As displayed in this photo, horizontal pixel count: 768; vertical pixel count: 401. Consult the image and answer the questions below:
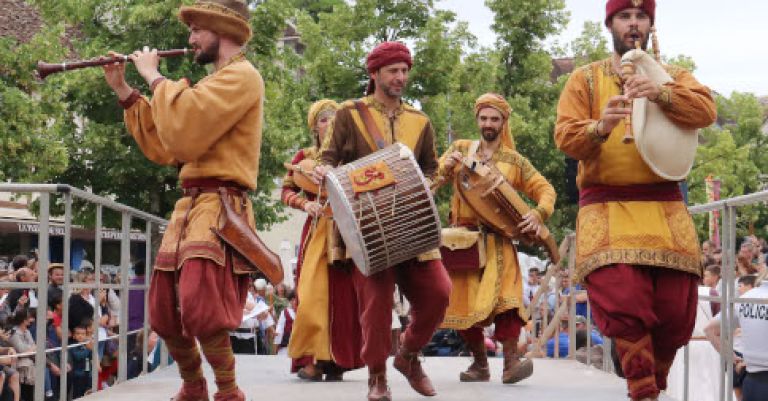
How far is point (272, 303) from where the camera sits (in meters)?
18.9

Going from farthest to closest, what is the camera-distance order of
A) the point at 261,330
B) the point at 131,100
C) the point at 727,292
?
1. the point at 261,330
2. the point at 727,292
3. the point at 131,100

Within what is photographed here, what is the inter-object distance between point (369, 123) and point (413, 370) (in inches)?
56.0

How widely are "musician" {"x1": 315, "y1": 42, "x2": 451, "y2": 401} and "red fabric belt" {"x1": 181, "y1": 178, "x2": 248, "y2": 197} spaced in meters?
1.03

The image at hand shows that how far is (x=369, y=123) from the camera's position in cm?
687

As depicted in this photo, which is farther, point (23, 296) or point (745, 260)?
point (23, 296)

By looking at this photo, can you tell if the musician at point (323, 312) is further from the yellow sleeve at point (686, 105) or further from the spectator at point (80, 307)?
the yellow sleeve at point (686, 105)

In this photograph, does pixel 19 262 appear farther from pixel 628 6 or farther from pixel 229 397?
pixel 628 6

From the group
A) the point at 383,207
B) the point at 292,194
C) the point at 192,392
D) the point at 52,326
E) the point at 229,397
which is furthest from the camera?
the point at 292,194

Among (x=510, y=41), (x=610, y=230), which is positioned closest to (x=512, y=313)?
(x=610, y=230)

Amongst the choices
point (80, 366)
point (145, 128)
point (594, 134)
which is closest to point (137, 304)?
point (80, 366)

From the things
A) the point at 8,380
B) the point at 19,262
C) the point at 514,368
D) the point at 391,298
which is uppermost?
the point at 19,262

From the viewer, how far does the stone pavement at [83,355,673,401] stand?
7.12 m

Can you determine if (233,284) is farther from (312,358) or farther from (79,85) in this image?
(79,85)

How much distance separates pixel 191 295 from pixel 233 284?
30cm
